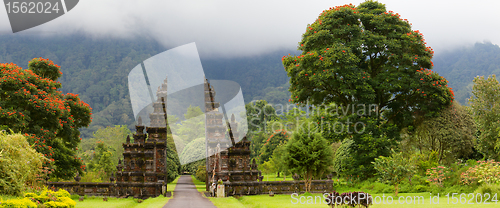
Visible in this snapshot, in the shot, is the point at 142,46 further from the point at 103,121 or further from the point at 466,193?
the point at 466,193

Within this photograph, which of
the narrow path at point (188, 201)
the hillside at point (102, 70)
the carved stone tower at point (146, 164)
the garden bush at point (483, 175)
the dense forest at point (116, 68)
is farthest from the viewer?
the dense forest at point (116, 68)

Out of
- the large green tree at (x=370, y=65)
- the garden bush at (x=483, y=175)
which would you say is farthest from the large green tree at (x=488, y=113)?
the garden bush at (x=483, y=175)

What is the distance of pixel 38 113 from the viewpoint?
988 inches

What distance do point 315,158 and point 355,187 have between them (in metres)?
5.31

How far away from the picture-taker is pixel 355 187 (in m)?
29.2

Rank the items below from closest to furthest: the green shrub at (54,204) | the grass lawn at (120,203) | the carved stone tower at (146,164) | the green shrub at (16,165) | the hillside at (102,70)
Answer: the green shrub at (16,165) → the green shrub at (54,204) → the grass lawn at (120,203) → the carved stone tower at (146,164) → the hillside at (102,70)

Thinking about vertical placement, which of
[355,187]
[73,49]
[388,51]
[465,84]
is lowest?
[355,187]

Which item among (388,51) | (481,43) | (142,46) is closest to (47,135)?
(388,51)

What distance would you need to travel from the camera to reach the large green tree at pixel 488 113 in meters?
25.5

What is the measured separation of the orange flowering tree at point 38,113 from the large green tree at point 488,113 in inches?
1177

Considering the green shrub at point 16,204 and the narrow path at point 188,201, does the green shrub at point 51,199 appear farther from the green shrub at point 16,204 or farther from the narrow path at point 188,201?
the narrow path at point 188,201

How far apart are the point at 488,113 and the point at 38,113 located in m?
32.5

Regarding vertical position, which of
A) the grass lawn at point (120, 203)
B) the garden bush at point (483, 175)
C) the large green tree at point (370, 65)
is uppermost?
the large green tree at point (370, 65)

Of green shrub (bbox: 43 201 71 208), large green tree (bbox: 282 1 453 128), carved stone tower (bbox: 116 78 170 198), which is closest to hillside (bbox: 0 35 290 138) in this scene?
carved stone tower (bbox: 116 78 170 198)
